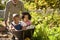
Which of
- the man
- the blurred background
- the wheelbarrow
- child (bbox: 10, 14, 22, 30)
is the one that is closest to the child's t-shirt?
child (bbox: 10, 14, 22, 30)

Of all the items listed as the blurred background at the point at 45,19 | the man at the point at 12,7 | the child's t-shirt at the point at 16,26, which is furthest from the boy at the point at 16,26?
the blurred background at the point at 45,19

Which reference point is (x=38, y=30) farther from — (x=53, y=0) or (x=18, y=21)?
(x=53, y=0)

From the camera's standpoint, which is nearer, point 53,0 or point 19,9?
point 19,9

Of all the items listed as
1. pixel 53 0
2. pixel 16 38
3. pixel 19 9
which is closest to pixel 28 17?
pixel 19 9

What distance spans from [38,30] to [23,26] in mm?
721

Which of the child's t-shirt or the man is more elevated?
the man

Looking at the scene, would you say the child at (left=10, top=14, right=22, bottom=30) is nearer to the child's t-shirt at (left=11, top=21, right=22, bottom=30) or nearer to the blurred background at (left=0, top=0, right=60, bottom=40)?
the child's t-shirt at (left=11, top=21, right=22, bottom=30)

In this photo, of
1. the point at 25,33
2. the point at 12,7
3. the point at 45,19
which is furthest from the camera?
the point at 45,19

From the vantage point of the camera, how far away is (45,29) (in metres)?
7.79

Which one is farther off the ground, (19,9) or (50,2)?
(19,9)

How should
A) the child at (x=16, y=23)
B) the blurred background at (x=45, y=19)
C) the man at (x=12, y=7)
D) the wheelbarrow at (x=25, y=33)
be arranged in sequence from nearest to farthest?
the wheelbarrow at (x=25, y=33), the child at (x=16, y=23), the blurred background at (x=45, y=19), the man at (x=12, y=7)

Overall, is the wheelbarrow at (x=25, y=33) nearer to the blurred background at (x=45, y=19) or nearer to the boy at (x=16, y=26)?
the boy at (x=16, y=26)

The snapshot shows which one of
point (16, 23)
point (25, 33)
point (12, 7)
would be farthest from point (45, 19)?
point (25, 33)

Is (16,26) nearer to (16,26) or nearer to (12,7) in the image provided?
(16,26)
